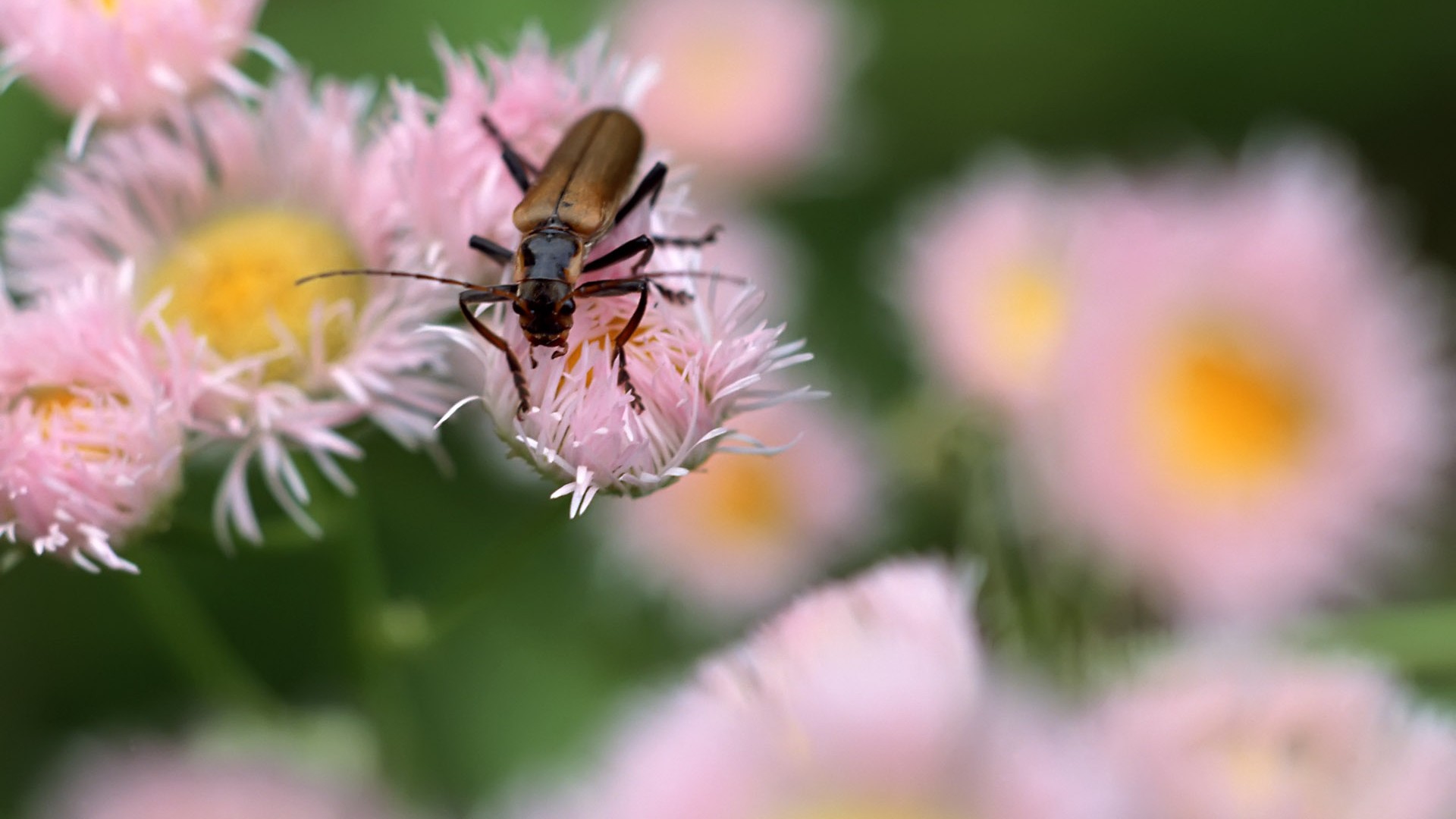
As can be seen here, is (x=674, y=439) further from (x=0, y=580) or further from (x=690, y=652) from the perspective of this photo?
(x=0, y=580)

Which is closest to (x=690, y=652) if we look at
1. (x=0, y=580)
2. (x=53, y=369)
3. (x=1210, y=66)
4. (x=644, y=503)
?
(x=644, y=503)

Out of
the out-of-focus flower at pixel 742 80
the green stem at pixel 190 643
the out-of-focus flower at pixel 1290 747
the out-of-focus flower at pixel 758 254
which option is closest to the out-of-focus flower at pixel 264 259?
the green stem at pixel 190 643

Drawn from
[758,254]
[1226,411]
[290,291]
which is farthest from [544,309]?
[1226,411]

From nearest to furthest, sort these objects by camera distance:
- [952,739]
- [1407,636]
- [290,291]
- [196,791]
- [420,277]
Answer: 1. [952,739]
2. [420,277]
3. [290,291]
4. [196,791]
5. [1407,636]

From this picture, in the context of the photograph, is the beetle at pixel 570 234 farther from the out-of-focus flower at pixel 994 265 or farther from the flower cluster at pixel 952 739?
the out-of-focus flower at pixel 994 265

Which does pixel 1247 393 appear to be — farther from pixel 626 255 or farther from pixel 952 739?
pixel 952 739
